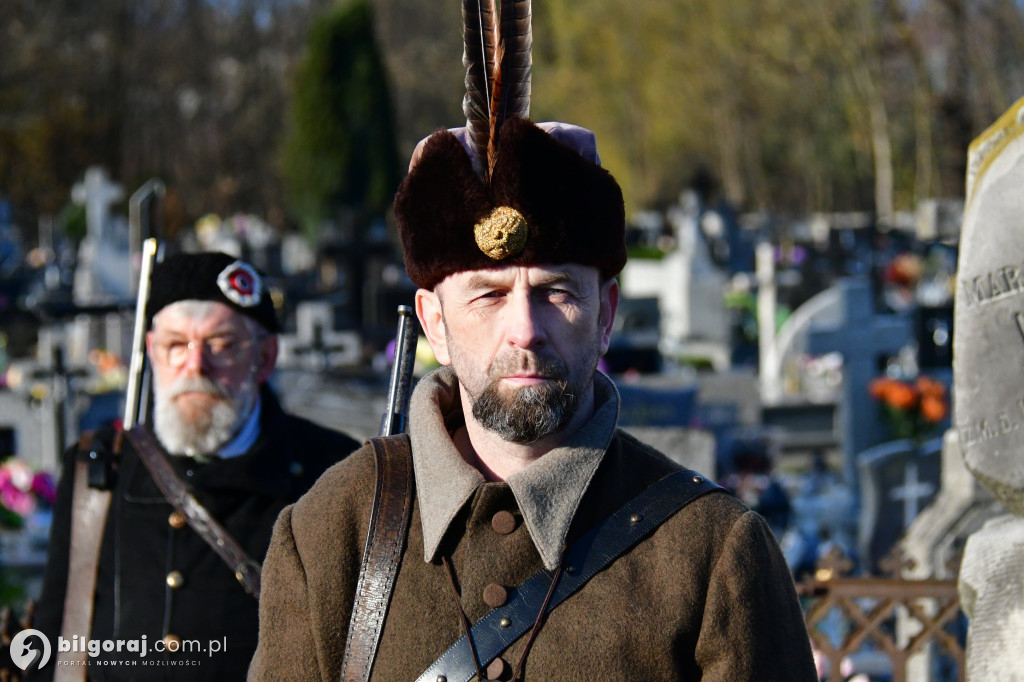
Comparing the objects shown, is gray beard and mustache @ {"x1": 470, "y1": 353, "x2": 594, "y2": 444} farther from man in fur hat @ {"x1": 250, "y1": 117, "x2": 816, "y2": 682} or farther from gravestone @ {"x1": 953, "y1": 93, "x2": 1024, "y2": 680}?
gravestone @ {"x1": 953, "y1": 93, "x2": 1024, "y2": 680}

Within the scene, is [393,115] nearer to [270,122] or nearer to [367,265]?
[270,122]

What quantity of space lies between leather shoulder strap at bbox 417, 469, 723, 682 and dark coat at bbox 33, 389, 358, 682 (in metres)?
1.16

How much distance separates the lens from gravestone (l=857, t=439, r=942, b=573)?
7.27 metres

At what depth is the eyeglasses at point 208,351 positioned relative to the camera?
328 cm

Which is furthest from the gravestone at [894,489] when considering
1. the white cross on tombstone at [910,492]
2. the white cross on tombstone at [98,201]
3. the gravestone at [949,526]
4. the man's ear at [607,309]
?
the white cross on tombstone at [98,201]

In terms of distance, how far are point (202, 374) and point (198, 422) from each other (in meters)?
0.12

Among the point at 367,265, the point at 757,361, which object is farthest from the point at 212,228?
the point at 757,361

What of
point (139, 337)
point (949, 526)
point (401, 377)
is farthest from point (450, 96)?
point (401, 377)

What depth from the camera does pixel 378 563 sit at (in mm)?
2068

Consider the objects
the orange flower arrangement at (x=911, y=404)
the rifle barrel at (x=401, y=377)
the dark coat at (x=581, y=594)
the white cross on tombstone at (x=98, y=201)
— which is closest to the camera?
the dark coat at (x=581, y=594)

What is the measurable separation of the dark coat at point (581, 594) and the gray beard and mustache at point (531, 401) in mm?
114

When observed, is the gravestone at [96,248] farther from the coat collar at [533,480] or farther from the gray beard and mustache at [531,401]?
the gray beard and mustache at [531,401]

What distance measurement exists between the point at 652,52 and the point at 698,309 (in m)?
31.2

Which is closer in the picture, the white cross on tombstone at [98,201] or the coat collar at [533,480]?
the coat collar at [533,480]
